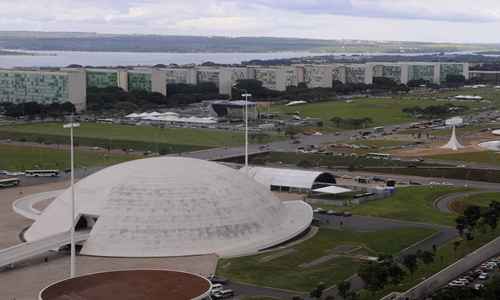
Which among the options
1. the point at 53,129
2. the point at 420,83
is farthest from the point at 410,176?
the point at 420,83

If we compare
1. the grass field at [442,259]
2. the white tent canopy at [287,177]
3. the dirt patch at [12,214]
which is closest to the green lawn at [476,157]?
the white tent canopy at [287,177]

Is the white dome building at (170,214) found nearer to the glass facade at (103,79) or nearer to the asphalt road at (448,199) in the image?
the asphalt road at (448,199)

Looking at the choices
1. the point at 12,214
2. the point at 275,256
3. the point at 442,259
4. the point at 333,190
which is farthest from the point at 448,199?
the point at 12,214

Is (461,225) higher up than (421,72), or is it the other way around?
(421,72)

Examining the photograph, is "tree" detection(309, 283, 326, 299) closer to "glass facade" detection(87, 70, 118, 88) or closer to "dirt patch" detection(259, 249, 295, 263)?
"dirt patch" detection(259, 249, 295, 263)

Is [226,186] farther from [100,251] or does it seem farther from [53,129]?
[53,129]

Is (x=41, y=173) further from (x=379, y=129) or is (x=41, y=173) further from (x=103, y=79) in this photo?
(x=103, y=79)
